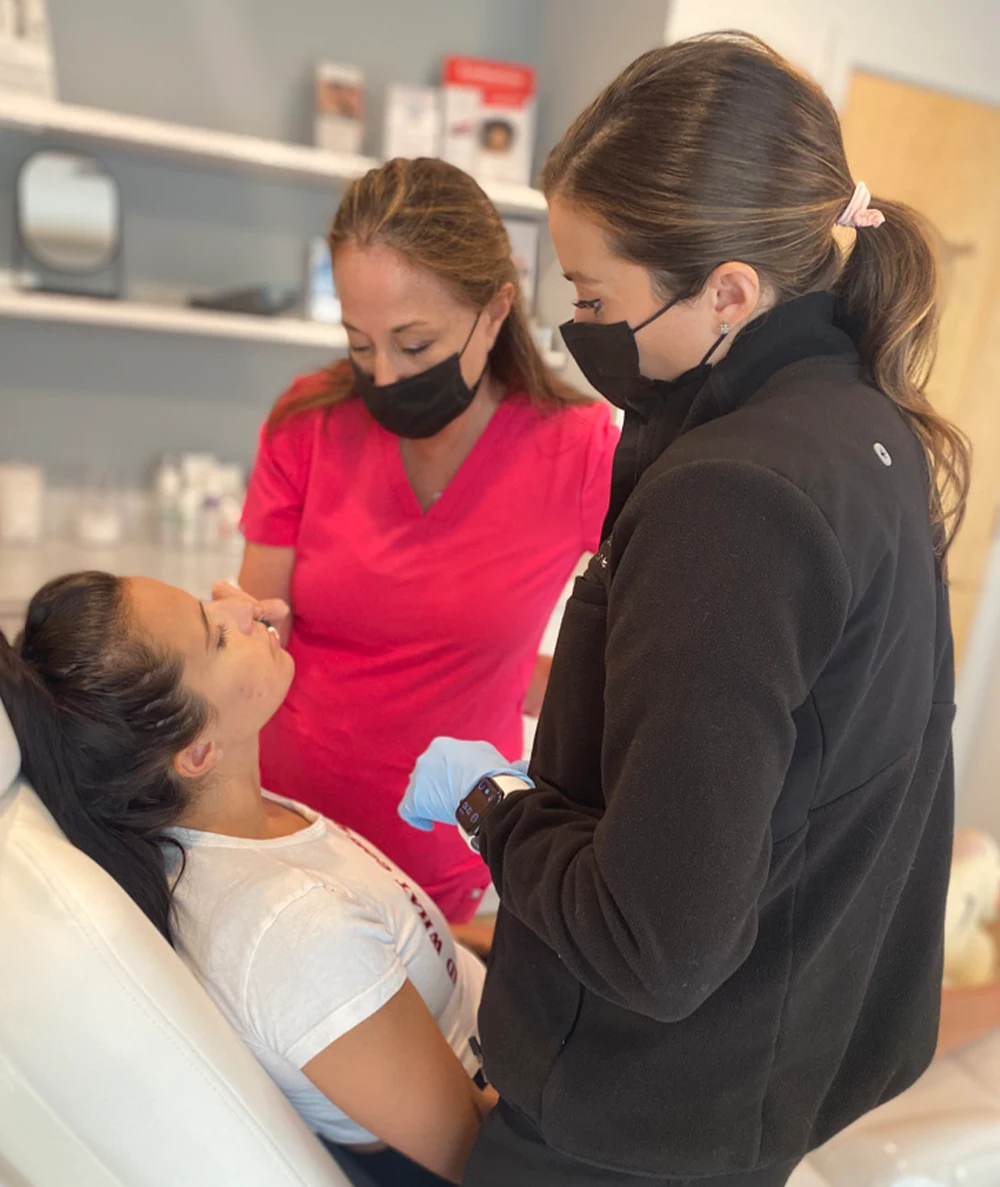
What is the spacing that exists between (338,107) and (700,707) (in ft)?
8.10

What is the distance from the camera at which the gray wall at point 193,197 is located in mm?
2494

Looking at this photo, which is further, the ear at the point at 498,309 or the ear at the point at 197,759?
the ear at the point at 498,309

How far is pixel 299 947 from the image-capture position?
38.5 inches

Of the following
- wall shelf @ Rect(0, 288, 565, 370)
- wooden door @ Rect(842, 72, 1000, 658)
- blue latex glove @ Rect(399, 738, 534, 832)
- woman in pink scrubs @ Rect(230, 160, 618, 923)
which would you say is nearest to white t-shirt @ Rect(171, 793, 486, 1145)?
blue latex glove @ Rect(399, 738, 534, 832)

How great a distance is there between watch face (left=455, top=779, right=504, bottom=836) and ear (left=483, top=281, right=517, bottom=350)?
71 cm

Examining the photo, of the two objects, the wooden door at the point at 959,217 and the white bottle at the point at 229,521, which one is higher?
the wooden door at the point at 959,217

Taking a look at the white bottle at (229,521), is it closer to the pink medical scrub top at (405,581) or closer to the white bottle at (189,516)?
the white bottle at (189,516)

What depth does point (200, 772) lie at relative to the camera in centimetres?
110

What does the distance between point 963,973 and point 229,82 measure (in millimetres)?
2777

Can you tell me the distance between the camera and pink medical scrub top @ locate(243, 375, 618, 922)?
1.37 metres

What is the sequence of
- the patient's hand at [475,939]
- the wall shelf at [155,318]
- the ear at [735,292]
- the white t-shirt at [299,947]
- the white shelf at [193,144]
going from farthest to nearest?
the wall shelf at [155,318] < the white shelf at [193,144] < the patient's hand at [475,939] < the white t-shirt at [299,947] < the ear at [735,292]

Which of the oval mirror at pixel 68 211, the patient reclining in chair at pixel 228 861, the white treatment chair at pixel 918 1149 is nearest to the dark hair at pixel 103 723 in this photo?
the patient reclining in chair at pixel 228 861

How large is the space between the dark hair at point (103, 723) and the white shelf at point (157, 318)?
54.6 inches

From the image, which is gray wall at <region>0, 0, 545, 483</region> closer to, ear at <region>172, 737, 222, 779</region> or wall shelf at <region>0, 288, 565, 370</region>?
wall shelf at <region>0, 288, 565, 370</region>
